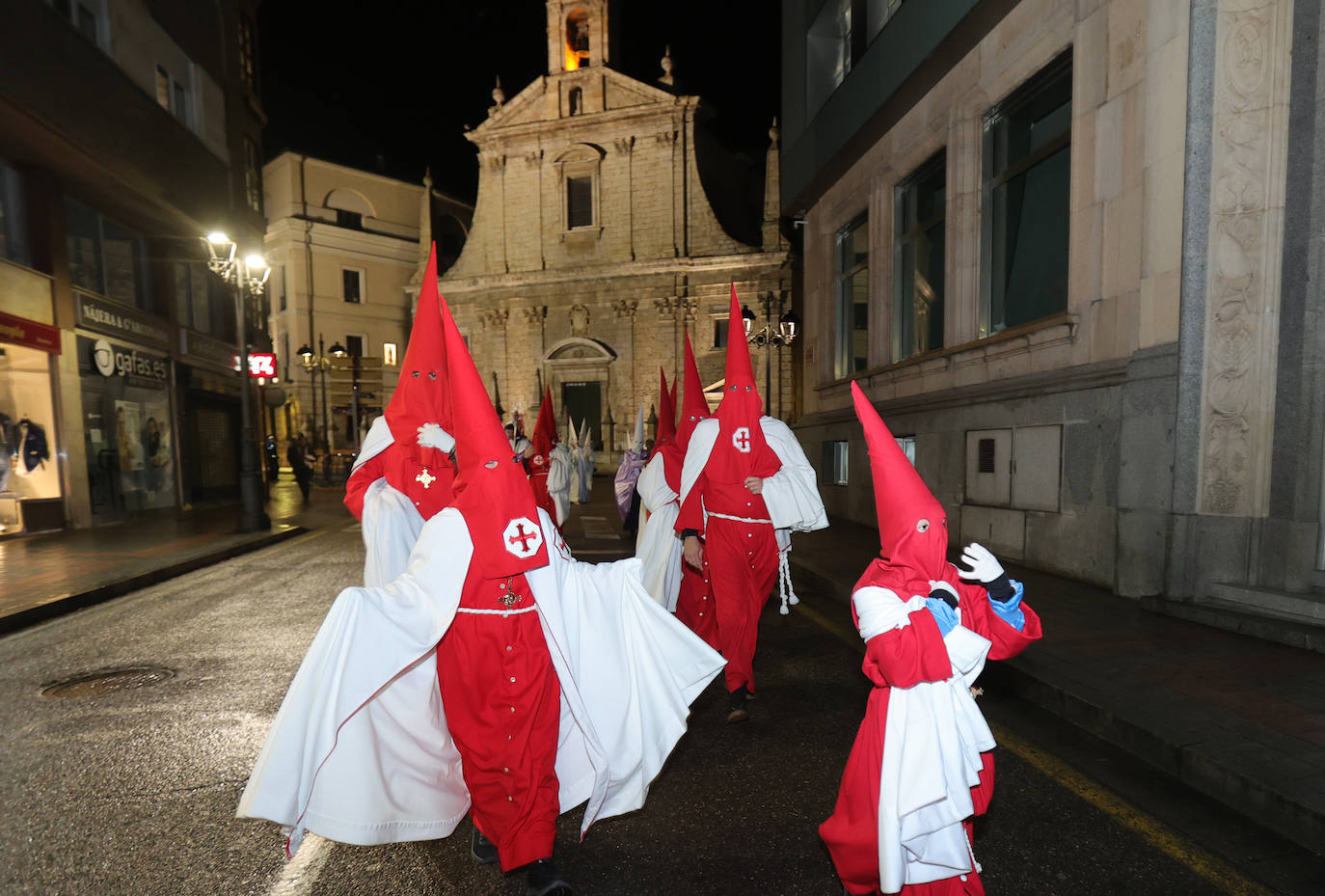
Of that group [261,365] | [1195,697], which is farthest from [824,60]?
[1195,697]

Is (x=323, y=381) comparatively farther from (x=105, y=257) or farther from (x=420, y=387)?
(x=420, y=387)

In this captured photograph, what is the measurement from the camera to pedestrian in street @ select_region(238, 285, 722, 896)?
8.86 ft

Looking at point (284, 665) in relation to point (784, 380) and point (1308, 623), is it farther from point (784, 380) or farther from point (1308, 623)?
point (784, 380)

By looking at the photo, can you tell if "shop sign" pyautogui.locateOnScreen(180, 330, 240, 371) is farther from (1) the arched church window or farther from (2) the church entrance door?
(1) the arched church window

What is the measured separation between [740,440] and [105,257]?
17852 mm

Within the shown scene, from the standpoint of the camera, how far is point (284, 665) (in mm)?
5766

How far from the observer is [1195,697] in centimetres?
430

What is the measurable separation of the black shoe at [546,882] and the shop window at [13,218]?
53.1ft

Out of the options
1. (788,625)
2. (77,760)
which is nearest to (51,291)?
(77,760)

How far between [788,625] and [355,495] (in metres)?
4.11

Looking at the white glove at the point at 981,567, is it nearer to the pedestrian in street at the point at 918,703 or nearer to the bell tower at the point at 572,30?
the pedestrian in street at the point at 918,703

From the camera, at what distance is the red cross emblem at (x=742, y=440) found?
4887 mm

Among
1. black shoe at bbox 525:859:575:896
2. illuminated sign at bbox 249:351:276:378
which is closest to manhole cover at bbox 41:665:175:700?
Result: black shoe at bbox 525:859:575:896

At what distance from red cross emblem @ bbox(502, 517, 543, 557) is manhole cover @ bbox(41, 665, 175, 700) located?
14.4 feet
